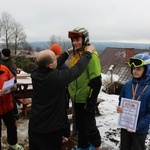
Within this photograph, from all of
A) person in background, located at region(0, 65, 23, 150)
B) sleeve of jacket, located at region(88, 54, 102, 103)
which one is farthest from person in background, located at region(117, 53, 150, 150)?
person in background, located at region(0, 65, 23, 150)

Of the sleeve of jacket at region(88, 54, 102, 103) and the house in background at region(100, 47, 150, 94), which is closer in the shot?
the sleeve of jacket at region(88, 54, 102, 103)

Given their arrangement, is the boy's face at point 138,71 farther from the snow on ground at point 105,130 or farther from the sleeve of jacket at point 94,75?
the snow on ground at point 105,130

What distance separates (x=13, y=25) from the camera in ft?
188

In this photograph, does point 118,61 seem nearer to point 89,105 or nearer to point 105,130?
point 105,130

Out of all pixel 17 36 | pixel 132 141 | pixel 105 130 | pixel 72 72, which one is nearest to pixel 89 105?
pixel 132 141

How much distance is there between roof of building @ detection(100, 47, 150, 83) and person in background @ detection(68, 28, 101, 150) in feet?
60.2

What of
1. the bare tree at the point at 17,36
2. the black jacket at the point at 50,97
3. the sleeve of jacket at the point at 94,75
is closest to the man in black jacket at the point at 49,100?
the black jacket at the point at 50,97

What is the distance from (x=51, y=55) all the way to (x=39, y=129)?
36.7 inches

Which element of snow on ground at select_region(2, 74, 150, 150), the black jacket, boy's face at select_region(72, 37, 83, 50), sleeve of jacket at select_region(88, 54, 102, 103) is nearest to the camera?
the black jacket

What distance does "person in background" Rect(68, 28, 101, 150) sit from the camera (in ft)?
11.2

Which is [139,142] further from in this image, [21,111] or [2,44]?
[2,44]

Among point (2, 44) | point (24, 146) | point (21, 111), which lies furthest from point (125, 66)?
point (2, 44)

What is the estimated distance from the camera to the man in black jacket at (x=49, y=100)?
2.71 meters

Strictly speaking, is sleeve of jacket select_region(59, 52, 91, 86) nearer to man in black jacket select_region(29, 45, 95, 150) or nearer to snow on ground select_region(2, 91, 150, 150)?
man in black jacket select_region(29, 45, 95, 150)
